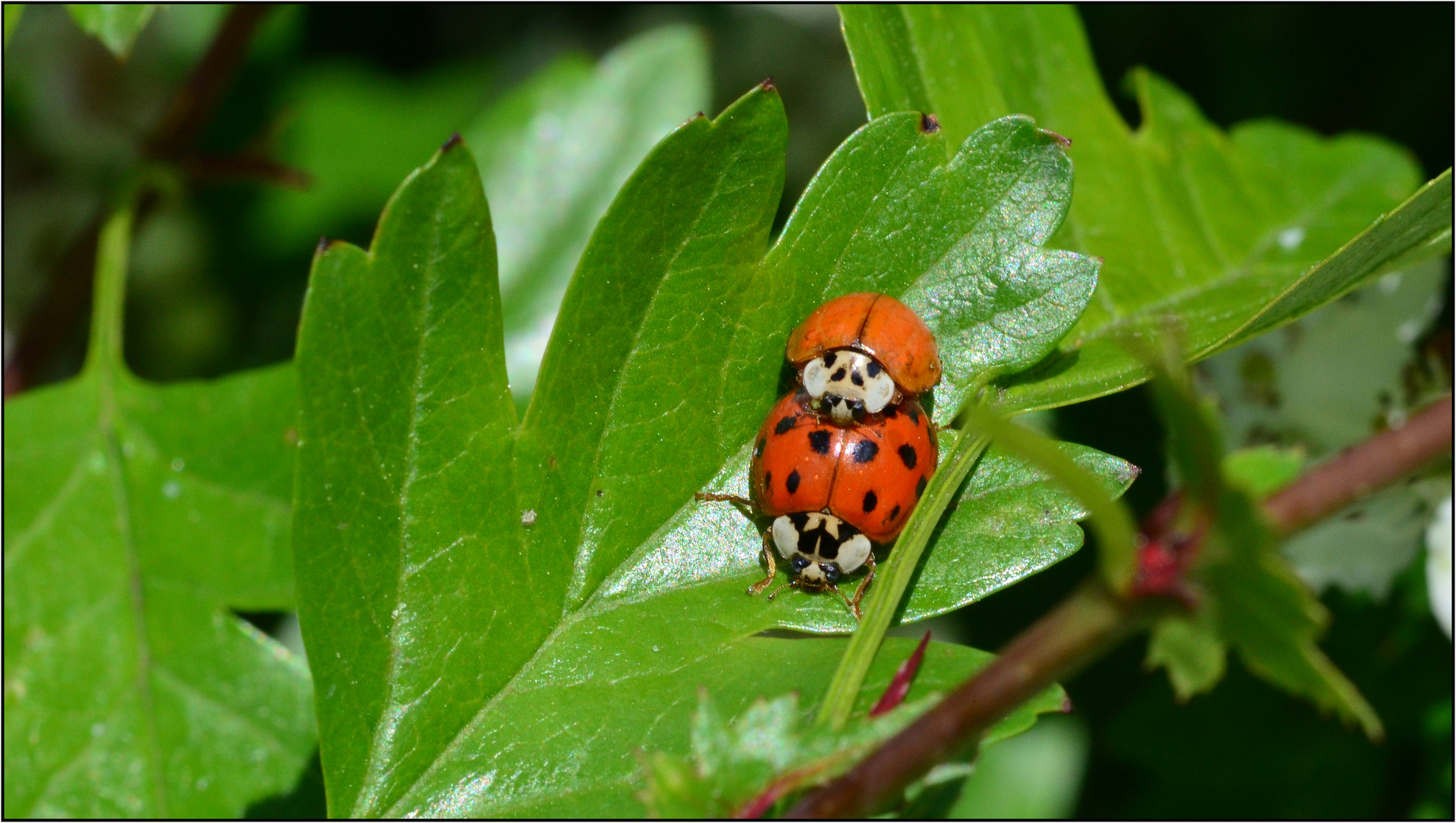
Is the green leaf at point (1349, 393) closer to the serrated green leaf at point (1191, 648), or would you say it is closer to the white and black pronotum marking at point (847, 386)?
the white and black pronotum marking at point (847, 386)

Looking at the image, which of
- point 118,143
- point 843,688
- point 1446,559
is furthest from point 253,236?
point 1446,559

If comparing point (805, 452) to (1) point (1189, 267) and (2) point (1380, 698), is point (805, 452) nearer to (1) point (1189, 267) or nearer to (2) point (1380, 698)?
(1) point (1189, 267)

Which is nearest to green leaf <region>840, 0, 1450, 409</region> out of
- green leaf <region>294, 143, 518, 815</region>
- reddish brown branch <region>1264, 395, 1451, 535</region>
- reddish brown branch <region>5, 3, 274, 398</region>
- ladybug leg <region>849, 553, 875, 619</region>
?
ladybug leg <region>849, 553, 875, 619</region>

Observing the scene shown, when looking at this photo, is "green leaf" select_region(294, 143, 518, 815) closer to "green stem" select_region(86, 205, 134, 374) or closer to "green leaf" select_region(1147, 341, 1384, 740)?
"green leaf" select_region(1147, 341, 1384, 740)

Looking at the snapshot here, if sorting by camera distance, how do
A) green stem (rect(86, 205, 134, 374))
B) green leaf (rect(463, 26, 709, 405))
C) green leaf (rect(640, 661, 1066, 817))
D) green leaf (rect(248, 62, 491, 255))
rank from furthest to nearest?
green leaf (rect(248, 62, 491, 255))
green leaf (rect(463, 26, 709, 405))
green stem (rect(86, 205, 134, 374))
green leaf (rect(640, 661, 1066, 817))

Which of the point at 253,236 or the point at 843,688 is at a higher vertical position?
the point at 253,236

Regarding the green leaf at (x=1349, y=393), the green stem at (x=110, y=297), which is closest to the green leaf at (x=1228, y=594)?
the green leaf at (x=1349, y=393)
